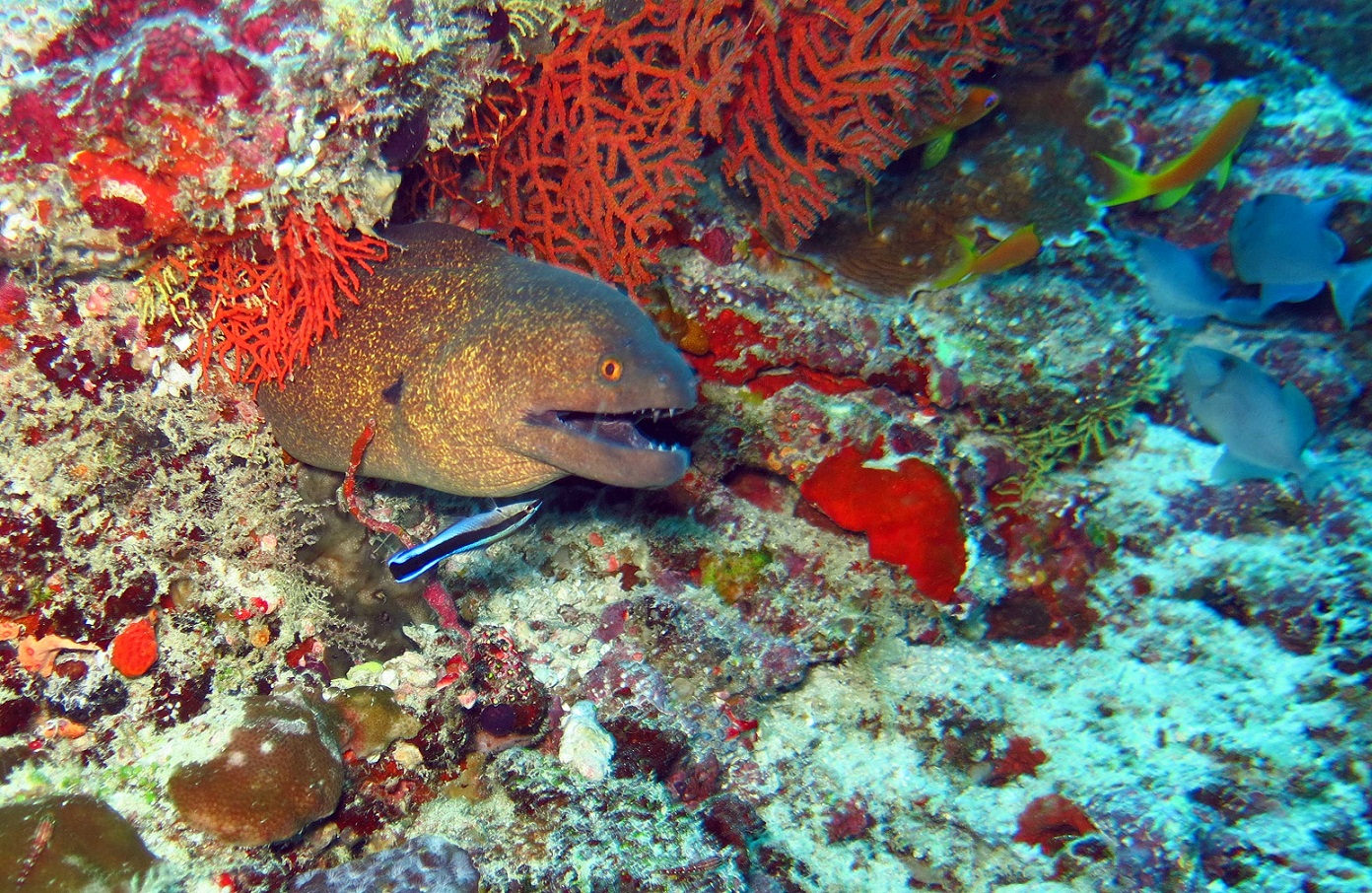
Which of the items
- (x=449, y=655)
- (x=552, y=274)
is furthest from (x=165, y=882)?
(x=552, y=274)

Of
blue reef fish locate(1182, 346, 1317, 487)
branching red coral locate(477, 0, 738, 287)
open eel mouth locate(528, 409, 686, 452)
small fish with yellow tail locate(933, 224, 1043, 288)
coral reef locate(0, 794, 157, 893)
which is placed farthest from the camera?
blue reef fish locate(1182, 346, 1317, 487)

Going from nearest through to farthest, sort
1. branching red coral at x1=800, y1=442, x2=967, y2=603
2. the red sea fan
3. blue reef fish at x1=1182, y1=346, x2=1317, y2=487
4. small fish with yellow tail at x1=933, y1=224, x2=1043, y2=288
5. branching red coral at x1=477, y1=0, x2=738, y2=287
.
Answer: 1. branching red coral at x1=477, y1=0, x2=738, y2=287
2. the red sea fan
3. small fish with yellow tail at x1=933, y1=224, x2=1043, y2=288
4. branching red coral at x1=800, y1=442, x2=967, y2=603
5. blue reef fish at x1=1182, y1=346, x2=1317, y2=487

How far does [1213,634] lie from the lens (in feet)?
15.3

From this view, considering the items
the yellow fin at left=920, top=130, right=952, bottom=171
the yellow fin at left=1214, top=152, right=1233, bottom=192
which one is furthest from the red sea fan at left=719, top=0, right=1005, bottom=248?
the yellow fin at left=1214, top=152, right=1233, bottom=192

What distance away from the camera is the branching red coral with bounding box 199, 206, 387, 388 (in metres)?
2.55

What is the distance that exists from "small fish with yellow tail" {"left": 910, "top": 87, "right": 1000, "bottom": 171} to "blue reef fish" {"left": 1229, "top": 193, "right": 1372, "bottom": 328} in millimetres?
2050

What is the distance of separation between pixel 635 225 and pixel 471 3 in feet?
3.37

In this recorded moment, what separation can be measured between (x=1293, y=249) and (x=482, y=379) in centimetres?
524

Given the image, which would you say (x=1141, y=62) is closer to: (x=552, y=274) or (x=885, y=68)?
(x=885, y=68)

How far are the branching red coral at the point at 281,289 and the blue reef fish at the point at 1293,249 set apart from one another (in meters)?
5.37

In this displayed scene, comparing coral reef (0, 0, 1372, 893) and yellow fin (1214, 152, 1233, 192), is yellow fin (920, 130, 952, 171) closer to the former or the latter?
coral reef (0, 0, 1372, 893)

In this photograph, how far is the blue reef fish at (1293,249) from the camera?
176 inches

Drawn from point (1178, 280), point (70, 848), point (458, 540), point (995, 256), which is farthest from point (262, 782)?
point (1178, 280)

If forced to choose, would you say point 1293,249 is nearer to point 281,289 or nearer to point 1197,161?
point 1197,161
